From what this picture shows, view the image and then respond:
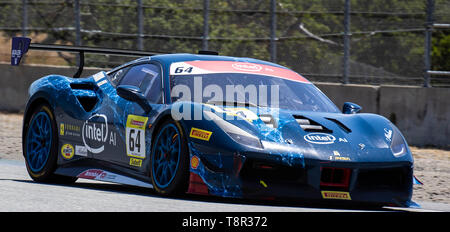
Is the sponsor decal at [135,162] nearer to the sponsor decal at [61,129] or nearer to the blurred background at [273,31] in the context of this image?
the sponsor decal at [61,129]

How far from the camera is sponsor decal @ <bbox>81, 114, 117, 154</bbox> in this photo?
736 cm

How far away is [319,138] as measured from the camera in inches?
246

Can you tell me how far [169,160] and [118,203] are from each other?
2.02 feet

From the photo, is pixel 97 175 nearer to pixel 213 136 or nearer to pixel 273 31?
pixel 213 136

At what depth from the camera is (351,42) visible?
42.9 ft

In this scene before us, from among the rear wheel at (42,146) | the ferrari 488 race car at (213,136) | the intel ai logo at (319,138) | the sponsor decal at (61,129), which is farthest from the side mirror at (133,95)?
the intel ai logo at (319,138)

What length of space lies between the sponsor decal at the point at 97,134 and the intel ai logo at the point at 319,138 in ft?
6.12

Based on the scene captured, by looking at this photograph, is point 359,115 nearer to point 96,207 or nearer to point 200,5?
point 96,207

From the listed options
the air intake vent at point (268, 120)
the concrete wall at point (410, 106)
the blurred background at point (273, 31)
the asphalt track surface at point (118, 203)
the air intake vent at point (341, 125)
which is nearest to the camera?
the asphalt track surface at point (118, 203)

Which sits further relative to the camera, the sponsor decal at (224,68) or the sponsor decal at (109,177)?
the sponsor decal at (224,68)

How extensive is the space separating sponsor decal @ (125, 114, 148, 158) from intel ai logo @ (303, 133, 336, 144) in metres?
1.40

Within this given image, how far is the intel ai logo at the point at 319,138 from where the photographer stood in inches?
243

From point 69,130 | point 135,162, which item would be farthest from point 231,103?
point 69,130
